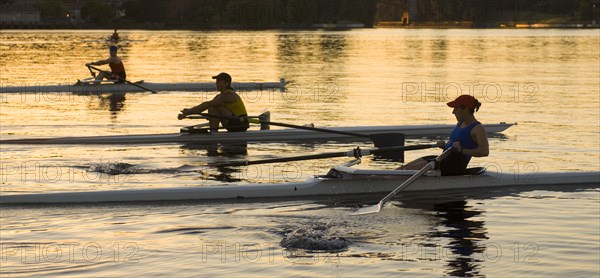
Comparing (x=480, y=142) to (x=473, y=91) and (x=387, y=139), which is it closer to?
(x=387, y=139)

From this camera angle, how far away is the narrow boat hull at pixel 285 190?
14.5 m

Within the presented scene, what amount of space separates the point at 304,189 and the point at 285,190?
0.90 feet

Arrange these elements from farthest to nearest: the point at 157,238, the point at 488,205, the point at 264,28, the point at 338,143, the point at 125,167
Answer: the point at 264,28, the point at 338,143, the point at 125,167, the point at 488,205, the point at 157,238

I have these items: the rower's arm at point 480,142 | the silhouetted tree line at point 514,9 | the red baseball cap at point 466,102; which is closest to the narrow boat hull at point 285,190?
the rower's arm at point 480,142

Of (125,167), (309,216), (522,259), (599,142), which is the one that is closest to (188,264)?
(309,216)

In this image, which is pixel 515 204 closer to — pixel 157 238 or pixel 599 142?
pixel 157 238

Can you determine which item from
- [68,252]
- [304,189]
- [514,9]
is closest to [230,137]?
[304,189]

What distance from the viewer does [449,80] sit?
4509cm

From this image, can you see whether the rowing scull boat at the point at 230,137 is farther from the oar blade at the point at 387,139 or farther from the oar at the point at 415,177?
the oar at the point at 415,177

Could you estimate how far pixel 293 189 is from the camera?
14938 mm

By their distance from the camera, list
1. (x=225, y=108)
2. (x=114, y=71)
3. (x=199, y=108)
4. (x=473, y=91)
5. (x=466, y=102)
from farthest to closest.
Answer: (x=473, y=91), (x=114, y=71), (x=225, y=108), (x=199, y=108), (x=466, y=102)

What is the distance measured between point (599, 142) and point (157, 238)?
1221 centimetres

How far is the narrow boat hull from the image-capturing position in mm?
14523

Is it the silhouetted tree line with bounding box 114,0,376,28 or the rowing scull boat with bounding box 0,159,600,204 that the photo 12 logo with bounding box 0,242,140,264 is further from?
the silhouetted tree line with bounding box 114,0,376,28
